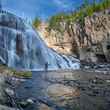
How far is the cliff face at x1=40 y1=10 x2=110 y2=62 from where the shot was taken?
4978 cm

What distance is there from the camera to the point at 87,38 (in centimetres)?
5681

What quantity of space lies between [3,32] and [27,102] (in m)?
23.1

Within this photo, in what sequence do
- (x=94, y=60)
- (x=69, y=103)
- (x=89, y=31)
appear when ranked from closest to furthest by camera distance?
1. (x=69, y=103)
2. (x=94, y=60)
3. (x=89, y=31)

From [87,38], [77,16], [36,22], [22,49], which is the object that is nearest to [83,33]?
[87,38]

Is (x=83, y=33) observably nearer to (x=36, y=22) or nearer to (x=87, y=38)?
(x=87, y=38)

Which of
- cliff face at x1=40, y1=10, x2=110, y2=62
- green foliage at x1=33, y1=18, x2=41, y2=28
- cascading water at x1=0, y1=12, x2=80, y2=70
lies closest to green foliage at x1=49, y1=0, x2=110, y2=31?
cliff face at x1=40, y1=10, x2=110, y2=62

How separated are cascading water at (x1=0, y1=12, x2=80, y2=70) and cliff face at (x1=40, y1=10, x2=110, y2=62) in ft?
50.5

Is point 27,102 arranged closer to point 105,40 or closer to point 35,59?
point 35,59

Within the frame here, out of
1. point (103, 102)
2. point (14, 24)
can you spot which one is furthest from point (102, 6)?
point (103, 102)

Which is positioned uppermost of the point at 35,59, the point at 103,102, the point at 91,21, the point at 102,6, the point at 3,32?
the point at 102,6

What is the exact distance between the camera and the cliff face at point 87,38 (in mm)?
49781

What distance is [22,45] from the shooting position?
1244 inches

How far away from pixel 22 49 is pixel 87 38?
27927 millimetres

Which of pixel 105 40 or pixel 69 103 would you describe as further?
pixel 105 40
